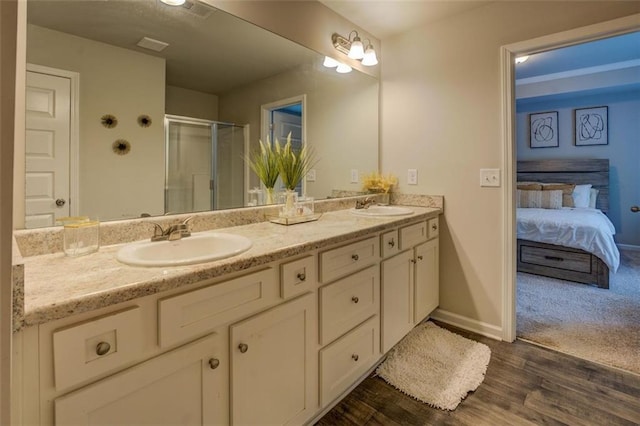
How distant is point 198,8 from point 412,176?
1.83 metres

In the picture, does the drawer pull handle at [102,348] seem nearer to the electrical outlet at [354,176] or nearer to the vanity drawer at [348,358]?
the vanity drawer at [348,358]

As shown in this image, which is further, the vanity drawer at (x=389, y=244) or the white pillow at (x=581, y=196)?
the white pillow at (x=581, y=196)

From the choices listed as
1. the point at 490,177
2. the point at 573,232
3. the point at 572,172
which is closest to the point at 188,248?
the point at 490,177

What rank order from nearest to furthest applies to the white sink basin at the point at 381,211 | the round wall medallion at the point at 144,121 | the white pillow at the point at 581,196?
the round wall medallion at the point at 144,121 → the white sink basin at the point at 381,211 → the white pillow at the point at 581,196

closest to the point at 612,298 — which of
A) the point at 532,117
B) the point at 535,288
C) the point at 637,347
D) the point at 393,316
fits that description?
the point at 535,288

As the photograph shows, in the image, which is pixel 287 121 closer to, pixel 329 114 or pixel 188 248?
pixel 329 114

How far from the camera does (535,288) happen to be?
10.5ft

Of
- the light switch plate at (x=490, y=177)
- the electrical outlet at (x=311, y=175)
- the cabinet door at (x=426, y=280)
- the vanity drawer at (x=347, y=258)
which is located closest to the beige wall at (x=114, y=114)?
the vanity drawer at (x=347, y=258)

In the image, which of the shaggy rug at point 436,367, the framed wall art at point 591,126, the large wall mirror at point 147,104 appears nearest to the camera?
the large wall mirror at point 147,104

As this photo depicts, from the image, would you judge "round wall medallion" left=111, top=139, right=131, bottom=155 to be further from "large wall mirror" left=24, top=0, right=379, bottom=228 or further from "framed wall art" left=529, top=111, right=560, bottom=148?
"framed wall art" left=529, top=111, right=560, bottom=148

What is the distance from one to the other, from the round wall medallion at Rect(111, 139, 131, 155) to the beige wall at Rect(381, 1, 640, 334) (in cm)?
196

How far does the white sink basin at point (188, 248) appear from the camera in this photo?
108cm

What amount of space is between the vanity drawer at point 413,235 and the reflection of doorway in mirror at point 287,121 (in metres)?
0.74

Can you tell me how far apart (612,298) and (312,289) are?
3133mm
